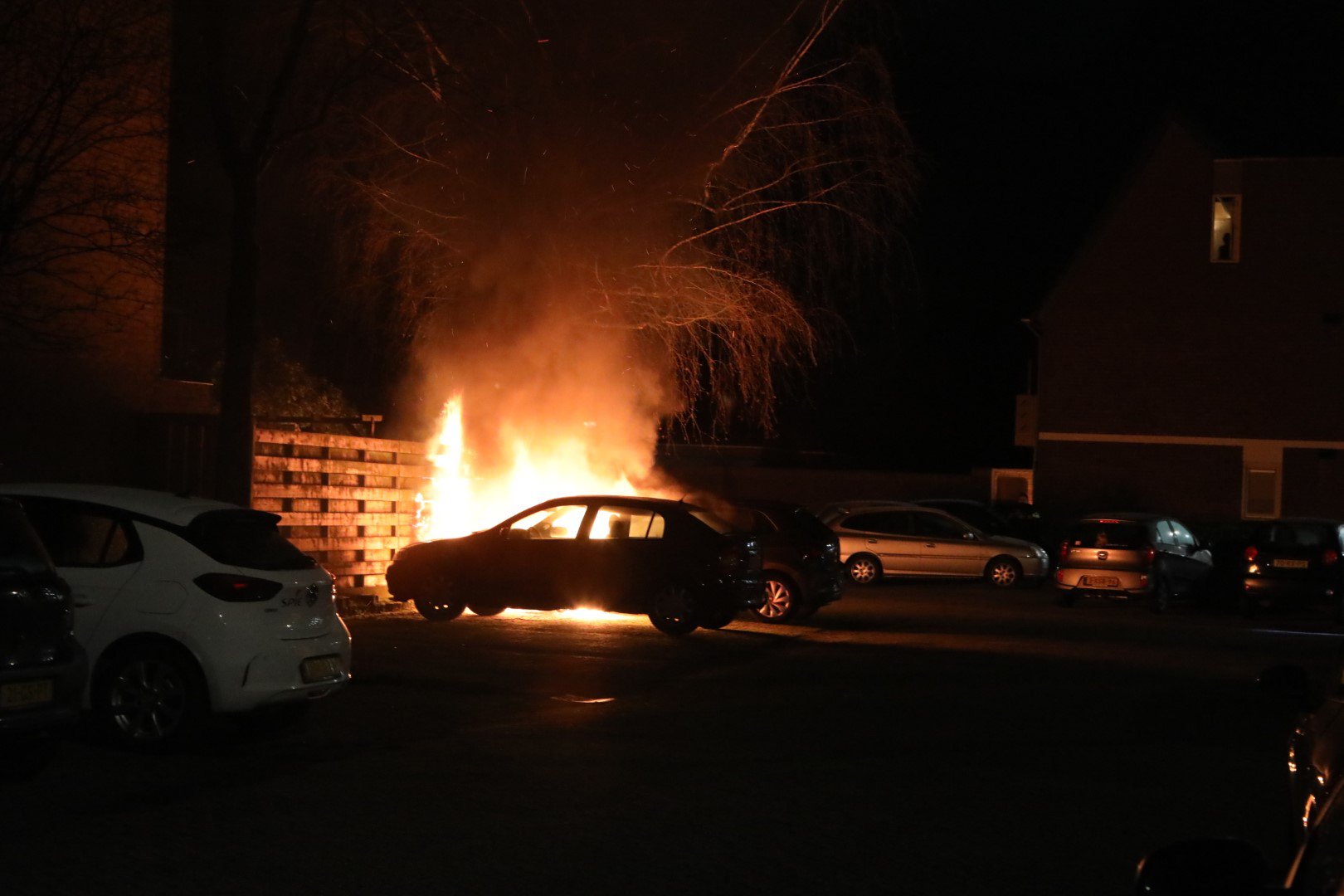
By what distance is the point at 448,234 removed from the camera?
75.0 ft

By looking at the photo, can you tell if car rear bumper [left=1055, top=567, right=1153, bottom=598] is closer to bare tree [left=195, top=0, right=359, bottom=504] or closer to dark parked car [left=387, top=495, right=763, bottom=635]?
dark parked car [left=387, top=495, right=763, bottom=635]

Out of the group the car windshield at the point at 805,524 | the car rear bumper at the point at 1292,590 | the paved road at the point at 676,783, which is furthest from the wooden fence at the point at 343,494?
the car rear bumper at the point at 1292,590

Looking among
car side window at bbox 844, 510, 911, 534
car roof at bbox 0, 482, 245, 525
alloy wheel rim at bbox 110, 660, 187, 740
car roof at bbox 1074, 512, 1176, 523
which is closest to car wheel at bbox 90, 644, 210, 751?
alloy wheel rim at bbox 110, 660, 187, 740

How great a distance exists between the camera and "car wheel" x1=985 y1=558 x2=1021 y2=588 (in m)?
28.5

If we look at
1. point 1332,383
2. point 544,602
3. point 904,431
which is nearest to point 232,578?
point 544,602

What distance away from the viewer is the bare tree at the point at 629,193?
2147cm

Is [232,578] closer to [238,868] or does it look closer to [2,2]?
[238,868]

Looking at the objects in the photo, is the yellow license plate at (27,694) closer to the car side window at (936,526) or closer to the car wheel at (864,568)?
the car wheel at (864,568)

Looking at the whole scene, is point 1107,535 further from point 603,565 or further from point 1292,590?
point 603,565

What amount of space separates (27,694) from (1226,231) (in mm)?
33488

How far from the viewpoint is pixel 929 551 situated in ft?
94.3

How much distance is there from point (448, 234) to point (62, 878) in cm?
1704

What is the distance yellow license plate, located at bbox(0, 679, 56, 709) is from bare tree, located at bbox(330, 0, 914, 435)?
13642 mm

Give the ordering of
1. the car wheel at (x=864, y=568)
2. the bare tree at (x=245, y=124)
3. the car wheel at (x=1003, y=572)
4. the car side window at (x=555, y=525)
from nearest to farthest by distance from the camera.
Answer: the bare tree at (x=245, y=124) < the car side window at (x=555, y=525) < the car wheel at (x=1003, y=572) < the car wheel at (x=864, y=568)
